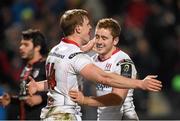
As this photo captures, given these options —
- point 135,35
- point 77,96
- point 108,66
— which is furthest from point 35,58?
point 135,35

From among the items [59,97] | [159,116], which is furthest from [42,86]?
[159,116]

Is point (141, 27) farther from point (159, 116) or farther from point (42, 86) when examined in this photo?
point (42, 86)

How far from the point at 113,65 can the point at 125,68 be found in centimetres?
25

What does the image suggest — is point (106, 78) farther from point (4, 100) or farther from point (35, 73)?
point (35, 73)

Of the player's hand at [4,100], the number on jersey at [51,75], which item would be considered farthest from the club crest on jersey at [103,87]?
the player's hand at [4,100]

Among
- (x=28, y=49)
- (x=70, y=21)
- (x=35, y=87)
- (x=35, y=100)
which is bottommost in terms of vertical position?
(x=35, y=100)

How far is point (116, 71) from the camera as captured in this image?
26.0 feet

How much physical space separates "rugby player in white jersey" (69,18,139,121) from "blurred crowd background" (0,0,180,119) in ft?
11.7

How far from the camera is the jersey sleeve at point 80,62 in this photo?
7.07 meters

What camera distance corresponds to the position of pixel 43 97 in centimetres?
897

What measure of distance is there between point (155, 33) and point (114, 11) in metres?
1.29

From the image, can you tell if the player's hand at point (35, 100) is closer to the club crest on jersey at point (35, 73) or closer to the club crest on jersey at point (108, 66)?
the club crest on jersey at point (35, 73)

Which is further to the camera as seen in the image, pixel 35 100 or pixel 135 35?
pixel 135 35

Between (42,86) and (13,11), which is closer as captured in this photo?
(42,86)
